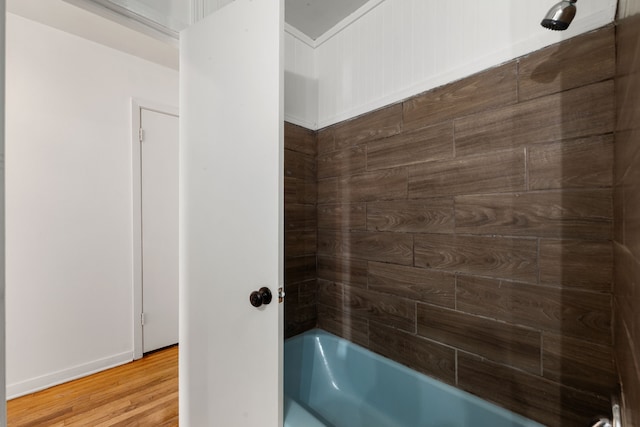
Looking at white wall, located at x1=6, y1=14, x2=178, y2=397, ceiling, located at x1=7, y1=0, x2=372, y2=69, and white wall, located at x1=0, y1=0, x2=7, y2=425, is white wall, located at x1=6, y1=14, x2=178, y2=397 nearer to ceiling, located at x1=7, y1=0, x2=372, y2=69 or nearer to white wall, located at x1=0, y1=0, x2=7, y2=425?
ceiling, located at x1=7, y1=0, x2=372, y2=69

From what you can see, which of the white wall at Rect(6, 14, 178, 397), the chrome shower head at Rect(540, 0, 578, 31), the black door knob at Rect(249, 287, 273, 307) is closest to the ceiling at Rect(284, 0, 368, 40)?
the chrome shower head at Rect(540, 0, 578, 31)

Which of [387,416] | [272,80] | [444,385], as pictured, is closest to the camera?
[272,80]

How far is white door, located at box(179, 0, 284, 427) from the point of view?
1.00 meters

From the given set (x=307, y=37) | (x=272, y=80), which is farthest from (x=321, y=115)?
(x=272, y=80)

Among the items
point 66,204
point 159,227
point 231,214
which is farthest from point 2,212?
point 159,227

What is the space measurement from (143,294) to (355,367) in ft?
6.41

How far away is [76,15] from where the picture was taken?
1.81m

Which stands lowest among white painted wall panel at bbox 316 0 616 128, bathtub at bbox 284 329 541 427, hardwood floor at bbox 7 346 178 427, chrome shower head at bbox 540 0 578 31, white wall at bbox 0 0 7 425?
hardwood floor at bbox 7 346 178 427

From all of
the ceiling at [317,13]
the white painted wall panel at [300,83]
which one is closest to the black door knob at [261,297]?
the white painted wall panel at [300,83]

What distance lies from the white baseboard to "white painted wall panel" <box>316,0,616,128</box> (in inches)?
102

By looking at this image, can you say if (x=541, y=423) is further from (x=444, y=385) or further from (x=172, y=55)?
(x=172, y=55)

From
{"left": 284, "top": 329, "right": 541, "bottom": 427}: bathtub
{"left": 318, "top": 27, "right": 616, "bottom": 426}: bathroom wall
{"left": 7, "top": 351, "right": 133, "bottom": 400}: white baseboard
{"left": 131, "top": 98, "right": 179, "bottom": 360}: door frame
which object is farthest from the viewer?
{"left": 131, "top": 98, "right": 179, "bottom": 360}: door frame

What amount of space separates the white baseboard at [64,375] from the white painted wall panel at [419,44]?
259 centimetres

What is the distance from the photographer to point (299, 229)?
1862 mm
